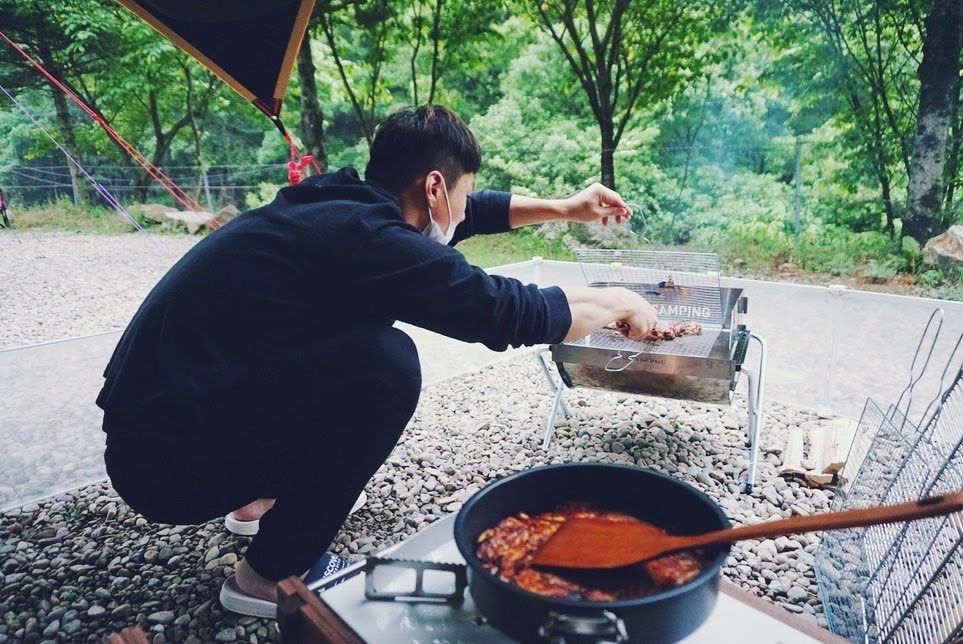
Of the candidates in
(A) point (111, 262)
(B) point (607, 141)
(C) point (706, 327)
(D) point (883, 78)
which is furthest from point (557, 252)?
(A) point (111, 262)

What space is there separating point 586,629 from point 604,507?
0.41m

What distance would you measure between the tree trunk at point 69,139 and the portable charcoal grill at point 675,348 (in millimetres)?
2898

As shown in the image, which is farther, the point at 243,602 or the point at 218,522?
the point at 218,522

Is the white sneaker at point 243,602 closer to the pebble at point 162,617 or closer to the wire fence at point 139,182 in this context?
the pebble at point 162,617

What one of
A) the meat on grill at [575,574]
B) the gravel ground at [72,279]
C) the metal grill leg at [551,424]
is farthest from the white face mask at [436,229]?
the gravel ground at [72,279]

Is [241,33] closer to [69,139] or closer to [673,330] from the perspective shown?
[69,139]

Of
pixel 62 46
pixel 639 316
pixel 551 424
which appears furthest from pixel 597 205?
pixel 62 46

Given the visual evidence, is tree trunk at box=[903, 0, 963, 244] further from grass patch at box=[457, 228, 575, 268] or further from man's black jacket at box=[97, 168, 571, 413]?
man's black jacket at box=[97, 168, 571, 413]

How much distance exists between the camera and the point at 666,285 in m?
2.76

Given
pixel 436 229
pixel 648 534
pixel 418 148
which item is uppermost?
pixel 418 148

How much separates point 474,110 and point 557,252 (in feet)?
6.41

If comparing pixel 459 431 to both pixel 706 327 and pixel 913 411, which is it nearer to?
pixel 706 327

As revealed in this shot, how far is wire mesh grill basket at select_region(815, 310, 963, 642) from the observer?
123 centimetres

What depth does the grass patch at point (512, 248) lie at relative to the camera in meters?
5.91
